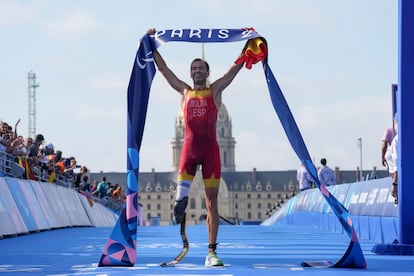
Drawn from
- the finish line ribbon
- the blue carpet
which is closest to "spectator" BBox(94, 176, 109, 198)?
the blue carpet

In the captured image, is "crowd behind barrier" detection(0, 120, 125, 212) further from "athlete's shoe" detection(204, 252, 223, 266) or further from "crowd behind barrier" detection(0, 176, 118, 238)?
"athlete's shoe" detection(204, 252, 223, 266)

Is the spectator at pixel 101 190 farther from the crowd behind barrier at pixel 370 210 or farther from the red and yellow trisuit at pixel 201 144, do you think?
the red and yellow trisuit at pixel 201 144

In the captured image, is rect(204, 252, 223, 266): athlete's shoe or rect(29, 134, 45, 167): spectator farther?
rect(29, 134, 45, 167): spectator

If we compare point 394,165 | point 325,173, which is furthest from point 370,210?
point 325,173

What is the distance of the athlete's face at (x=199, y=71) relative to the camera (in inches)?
393

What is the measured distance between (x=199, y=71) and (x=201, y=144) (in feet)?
2.44

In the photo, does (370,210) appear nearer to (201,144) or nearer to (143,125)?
(201,144)

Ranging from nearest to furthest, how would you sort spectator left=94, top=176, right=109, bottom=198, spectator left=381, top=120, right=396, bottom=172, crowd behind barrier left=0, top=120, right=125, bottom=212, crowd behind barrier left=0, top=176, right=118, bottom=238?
spectator left=381, top=120, right=396, bottom=172 → crowd behind barrier left=0, top=176, right=118, bottom=238 → crowd behind barrier left=0, top=120, right=125, bottom=212 → spectator left=94, top=176, right=109, bottom=198

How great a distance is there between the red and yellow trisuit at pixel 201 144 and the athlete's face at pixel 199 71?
0.16 m

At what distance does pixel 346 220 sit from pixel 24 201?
36.9ft

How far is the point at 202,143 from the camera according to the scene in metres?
9.88

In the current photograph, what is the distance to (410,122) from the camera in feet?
39.6

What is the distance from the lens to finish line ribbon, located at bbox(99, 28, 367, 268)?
977 cm

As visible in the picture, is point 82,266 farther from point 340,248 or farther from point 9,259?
point 340,248
